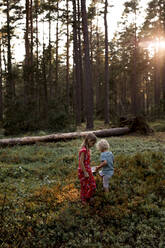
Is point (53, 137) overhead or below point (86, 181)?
overhead

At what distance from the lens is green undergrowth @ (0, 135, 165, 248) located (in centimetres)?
450

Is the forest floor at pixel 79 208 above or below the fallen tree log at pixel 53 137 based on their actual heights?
below

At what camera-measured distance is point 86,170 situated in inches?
216

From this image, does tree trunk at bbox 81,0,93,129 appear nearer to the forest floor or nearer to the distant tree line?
the distant tree line

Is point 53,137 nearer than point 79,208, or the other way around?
point 79,208

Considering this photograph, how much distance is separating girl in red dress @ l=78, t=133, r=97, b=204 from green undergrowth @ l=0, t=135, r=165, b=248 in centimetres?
31

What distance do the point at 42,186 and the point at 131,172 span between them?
9.66 feet

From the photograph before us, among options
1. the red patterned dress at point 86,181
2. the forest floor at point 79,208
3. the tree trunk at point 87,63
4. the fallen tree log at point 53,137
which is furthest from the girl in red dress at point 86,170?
the tree trunk at point 87,63

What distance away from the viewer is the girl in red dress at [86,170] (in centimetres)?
534

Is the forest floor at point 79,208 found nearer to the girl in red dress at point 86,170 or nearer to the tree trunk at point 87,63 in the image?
the girl in red dress at point 86,170

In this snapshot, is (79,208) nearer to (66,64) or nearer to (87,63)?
(87,63)

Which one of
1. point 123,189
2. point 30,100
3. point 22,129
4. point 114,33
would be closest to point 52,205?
point 123,189

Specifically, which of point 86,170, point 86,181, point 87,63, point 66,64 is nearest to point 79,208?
point 86,181

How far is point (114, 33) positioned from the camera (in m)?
41.4
